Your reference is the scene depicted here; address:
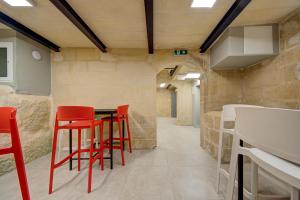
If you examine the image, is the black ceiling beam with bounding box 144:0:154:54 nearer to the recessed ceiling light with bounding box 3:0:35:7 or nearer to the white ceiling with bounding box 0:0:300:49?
the white ceiling with bounding box 0:0:300:49

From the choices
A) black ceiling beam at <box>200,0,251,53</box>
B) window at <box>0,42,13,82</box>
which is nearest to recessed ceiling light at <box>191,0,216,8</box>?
black ceiling beam at <box>200,0,251,53</box>

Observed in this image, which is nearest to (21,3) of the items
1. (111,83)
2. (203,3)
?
(111,83)

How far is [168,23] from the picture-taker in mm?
2270

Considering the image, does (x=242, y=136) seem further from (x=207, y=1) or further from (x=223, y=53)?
(x=223, y=53)

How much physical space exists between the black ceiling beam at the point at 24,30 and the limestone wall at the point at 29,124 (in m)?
0.88

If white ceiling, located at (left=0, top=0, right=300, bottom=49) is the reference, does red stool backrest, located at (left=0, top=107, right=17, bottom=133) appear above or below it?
below

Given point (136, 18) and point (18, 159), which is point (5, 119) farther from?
point (136, 18)

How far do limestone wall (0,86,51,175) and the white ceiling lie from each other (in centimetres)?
113

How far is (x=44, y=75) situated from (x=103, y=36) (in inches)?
56.9

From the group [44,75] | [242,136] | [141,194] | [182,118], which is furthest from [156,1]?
[182,118]

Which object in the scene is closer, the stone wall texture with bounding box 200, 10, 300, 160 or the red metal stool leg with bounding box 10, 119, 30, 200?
the red metal stool leg with bounding box 10, 119, 30, 200

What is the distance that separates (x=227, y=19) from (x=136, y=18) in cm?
123

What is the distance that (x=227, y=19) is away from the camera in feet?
6.86

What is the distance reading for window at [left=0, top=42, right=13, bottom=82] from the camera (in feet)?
7.75
